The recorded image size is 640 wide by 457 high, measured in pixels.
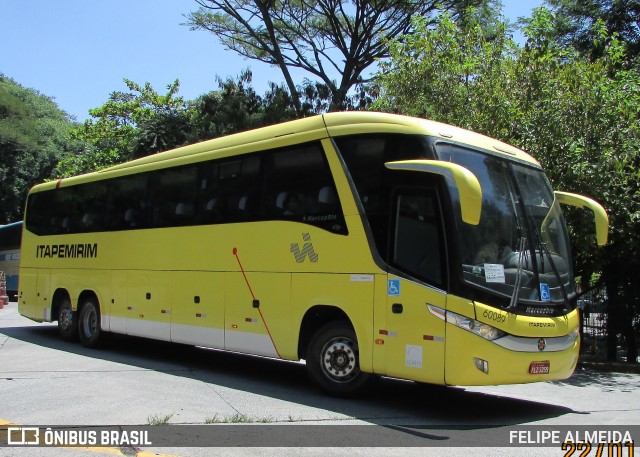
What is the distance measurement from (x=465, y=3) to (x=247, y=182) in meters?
18.1

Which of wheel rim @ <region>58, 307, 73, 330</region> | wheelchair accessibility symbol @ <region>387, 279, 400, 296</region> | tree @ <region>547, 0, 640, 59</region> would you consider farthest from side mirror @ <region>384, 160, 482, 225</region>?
tree @ <region>547, 0, 640, 59</region>

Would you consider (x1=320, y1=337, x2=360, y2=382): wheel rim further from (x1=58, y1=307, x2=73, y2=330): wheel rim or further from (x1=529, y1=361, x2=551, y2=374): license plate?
(x1=58, y1=307, x2=73, y2=330): wheel rim

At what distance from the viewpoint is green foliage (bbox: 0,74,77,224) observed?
137 ft

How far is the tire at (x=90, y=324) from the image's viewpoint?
516 inches

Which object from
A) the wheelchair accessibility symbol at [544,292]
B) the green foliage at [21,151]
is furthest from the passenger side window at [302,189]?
the green foliage at [21,151]

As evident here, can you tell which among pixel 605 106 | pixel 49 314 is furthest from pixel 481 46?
pixel 49 314

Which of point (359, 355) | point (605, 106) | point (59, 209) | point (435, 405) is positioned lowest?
point (435, 405)

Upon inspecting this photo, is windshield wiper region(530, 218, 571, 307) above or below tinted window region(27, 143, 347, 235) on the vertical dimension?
below

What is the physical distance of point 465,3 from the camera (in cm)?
2453

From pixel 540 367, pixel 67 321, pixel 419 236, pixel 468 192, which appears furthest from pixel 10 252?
pixel 468 192

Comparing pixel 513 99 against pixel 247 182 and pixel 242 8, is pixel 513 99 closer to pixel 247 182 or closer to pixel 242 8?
pixel 247 182

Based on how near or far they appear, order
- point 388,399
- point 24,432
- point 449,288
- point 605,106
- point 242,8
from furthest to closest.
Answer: point 242,8 < point 605,106 < point 388,399 < point 449,288 < point 24,432

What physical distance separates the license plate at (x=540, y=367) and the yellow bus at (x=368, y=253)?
0.01m

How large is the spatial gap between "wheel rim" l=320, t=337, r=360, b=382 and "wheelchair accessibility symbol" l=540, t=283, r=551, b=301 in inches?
92.5
